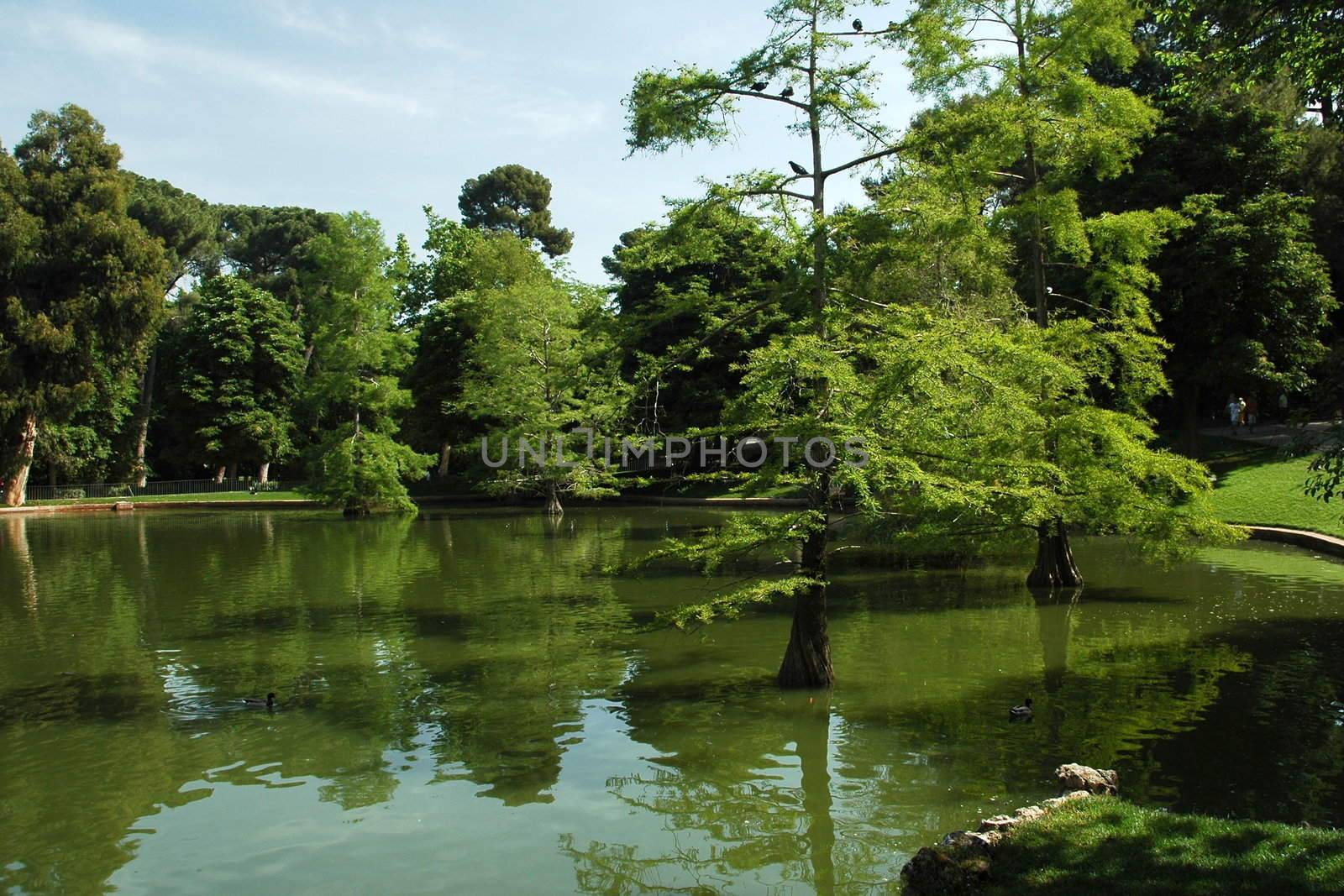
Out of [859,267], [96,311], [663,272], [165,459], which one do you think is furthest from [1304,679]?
[165,459]

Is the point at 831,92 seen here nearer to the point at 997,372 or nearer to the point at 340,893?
the point at 997,372

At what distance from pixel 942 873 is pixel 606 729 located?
506 centimetres

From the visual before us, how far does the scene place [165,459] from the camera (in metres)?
56.1

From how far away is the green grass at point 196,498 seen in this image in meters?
46.6

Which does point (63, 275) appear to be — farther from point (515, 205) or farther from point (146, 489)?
point (515, 205)

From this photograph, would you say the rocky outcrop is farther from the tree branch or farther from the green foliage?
the green foliage

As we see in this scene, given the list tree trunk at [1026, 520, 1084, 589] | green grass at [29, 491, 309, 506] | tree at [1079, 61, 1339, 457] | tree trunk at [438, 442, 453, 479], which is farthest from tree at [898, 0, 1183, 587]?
tree trunk at [438, 442, 453, 479]

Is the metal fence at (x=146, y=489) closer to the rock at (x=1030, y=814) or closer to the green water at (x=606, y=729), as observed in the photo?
the green water at (x=606, y=729)

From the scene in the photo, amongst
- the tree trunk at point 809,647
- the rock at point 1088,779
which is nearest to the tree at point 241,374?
the tree trunk at point 809,647

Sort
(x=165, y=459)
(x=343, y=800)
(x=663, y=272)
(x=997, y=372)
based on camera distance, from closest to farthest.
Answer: (x=343, y=800) < (x=997, y=372) < (x=663, y=272) < (x=165, y=459)

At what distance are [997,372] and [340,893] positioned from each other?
28.7ft

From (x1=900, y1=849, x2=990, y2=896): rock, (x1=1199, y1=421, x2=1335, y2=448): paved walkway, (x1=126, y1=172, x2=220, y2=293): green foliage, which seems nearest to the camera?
(x1=900, y1=849, x2=990, y2=896): rock

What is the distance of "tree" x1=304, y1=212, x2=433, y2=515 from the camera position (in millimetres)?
39750

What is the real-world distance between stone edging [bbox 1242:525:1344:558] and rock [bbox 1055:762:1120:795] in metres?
13.5
